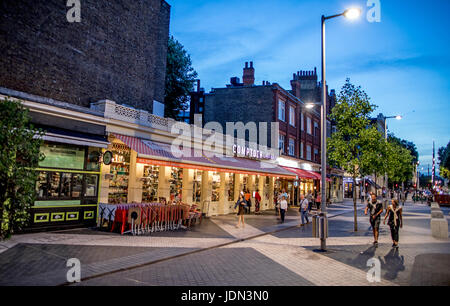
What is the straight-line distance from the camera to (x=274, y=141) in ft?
94.8

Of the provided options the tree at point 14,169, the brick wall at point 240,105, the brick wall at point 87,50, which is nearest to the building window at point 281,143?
the brick wall at point 240,105

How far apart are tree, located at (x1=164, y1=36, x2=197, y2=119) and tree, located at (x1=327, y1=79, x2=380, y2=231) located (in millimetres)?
15795

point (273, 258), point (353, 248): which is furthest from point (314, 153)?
point (273, 258)

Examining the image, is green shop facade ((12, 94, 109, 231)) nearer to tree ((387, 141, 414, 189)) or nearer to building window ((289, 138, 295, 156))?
tree ((387, 141, 414, 189))

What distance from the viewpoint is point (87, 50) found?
14.5 meters

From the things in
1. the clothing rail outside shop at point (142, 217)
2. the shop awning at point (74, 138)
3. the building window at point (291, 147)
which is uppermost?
the building window at point (291, 147)

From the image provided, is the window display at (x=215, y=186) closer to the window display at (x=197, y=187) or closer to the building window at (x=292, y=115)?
the window display at (x=197, y=187)

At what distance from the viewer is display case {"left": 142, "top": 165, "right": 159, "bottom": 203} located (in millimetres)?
15801

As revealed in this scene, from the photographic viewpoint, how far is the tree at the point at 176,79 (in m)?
27.4

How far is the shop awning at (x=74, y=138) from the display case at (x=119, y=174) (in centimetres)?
146

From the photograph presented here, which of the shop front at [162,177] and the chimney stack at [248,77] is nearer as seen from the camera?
the shop front at [162,177]

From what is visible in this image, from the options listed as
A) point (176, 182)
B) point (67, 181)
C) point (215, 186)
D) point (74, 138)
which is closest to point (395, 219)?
point (176, 182)

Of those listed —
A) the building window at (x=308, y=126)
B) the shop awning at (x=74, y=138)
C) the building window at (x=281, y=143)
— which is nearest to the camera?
the shop awning at (x=74, y=138)

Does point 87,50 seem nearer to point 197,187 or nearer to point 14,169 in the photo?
point 197,187
